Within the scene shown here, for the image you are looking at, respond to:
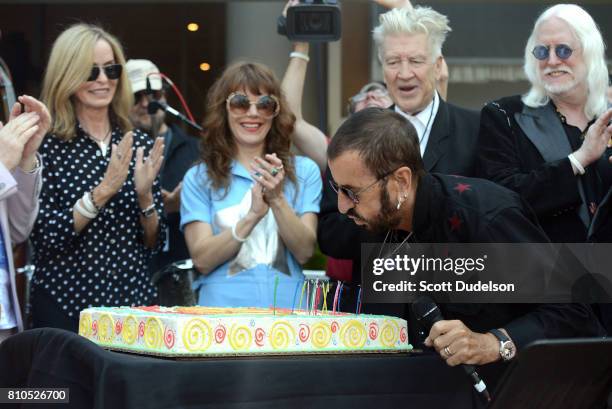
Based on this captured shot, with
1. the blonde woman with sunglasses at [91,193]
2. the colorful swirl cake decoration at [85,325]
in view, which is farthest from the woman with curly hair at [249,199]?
the colorful swirl cake decoration at [85,325]

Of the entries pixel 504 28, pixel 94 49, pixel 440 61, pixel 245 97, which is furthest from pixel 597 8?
pixel 504 28

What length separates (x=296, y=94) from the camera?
4.56 metres

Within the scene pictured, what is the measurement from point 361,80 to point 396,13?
4.56 metres

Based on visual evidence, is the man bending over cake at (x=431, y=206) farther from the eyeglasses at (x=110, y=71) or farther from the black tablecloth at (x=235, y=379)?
the eyeglasses at (x=110, y=71)

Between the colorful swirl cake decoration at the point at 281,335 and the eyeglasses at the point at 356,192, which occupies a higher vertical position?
the eyeglasses at the point at 356,192

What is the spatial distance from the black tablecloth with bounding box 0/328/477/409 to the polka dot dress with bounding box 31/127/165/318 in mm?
1238

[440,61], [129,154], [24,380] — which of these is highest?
[440,61]

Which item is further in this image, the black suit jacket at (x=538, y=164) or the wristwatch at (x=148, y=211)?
the wristwatch at (x=148, y=211)

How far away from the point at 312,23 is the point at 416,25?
0.68 meters

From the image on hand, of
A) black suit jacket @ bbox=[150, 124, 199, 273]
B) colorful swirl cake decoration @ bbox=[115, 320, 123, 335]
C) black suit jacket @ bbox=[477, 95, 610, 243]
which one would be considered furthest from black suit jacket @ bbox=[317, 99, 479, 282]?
black suit jacket @ bbox=[150, 124, 199, 273]

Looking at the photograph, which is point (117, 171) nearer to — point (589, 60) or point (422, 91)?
point (422, 91)

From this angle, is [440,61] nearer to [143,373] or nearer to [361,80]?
[143,373]

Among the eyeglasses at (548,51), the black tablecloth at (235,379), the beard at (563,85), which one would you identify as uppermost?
the eyeglasses at (548,51)

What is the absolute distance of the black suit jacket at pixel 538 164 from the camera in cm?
343
